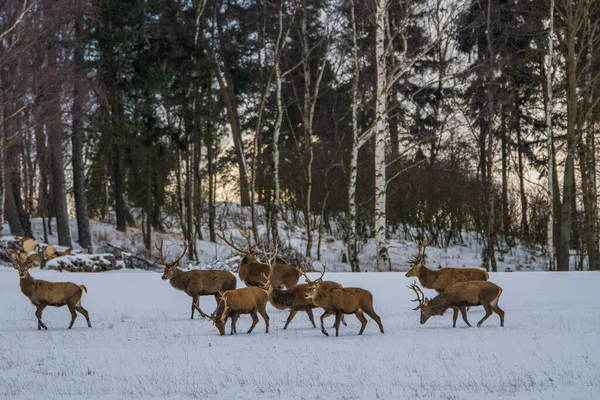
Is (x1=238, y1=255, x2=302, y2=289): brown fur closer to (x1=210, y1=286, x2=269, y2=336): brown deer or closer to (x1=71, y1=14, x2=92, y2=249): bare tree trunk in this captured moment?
(x1=210, y1=286, x2=269, y2=336): brown deer

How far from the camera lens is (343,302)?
975 centimetres

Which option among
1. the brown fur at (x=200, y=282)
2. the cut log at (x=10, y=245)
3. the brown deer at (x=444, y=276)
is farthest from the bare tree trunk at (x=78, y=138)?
the brown deer at (x=444, y=276)

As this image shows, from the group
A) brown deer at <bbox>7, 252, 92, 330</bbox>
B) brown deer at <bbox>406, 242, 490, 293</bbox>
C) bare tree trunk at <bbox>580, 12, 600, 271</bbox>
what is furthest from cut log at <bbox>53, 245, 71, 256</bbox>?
bare tree trunk at <bbox>580, 12, 600, 271</bbox>

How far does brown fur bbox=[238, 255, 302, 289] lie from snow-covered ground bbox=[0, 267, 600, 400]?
0.56m

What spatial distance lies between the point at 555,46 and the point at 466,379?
17642 millimetres

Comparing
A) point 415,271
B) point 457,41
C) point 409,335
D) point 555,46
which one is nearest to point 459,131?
point 457,41

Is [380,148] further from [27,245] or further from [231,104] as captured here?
[231,104]

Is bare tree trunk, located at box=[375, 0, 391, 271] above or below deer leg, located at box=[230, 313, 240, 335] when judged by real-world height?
above

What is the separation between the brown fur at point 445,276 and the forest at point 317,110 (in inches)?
332

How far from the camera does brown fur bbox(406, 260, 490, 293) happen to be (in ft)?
39.4

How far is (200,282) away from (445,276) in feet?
13.7

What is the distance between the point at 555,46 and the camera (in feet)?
72.2

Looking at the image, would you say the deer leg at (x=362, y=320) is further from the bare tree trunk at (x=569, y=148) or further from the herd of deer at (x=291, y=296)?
the bare tree trunk at (x=569, y=148)

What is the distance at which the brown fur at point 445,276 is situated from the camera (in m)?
12.0
